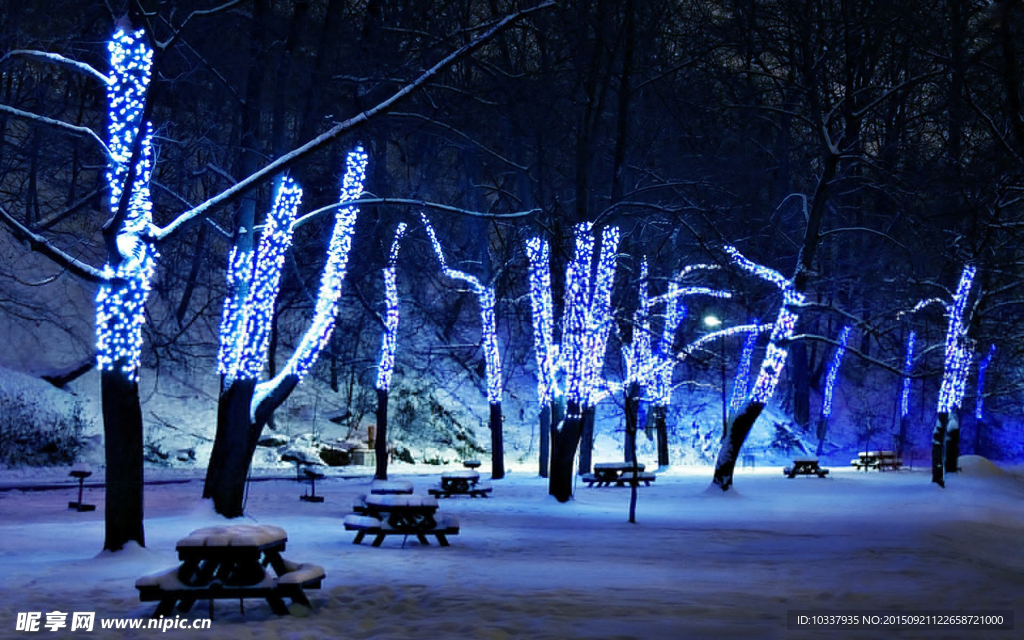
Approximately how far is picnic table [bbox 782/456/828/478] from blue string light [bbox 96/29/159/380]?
84.2 ft

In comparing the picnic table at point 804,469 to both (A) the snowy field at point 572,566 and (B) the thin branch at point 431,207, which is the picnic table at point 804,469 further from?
(B) the thin branch at point 431,207

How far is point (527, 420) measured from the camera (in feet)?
136

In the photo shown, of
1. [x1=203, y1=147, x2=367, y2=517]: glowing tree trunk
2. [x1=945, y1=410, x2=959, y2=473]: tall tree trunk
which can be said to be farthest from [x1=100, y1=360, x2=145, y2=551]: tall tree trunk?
[x1=945, y1=410, x2=959, y2=473]: tall tree trunk

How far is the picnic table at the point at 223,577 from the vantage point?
815 cm

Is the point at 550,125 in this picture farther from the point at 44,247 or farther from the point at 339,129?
the point at 44,247

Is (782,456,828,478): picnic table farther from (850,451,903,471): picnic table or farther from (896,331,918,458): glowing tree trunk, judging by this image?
(896,331,918,458): glowing tree trunk

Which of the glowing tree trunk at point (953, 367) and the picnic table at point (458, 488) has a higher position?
the glowing tree trunk at point (953, 367)

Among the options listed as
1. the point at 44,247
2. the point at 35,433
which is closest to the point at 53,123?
the point at 44,247

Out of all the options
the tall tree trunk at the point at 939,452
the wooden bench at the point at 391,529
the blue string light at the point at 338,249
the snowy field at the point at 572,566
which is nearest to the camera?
the snowy field at the point at 572,566

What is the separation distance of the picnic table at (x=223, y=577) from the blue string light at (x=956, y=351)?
22694mm

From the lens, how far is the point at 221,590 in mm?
8219

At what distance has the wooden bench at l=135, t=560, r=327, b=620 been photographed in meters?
8.09

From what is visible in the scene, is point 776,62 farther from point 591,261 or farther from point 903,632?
point 903,632

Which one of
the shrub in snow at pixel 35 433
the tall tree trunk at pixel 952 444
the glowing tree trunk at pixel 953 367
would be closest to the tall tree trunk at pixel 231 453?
the shrub in snow at pixel 35 433
